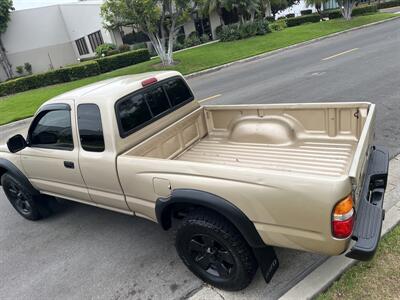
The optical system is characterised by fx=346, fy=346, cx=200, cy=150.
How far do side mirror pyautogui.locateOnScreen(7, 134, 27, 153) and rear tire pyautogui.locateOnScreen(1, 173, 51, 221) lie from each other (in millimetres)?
650

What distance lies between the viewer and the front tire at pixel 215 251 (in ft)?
9.41

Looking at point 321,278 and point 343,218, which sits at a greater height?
point 343,218

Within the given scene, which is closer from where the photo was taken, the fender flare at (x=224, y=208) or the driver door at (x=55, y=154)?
the fender flare at (x=224, y=208)

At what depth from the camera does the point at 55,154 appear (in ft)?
13.3

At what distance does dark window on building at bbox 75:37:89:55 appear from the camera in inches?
1361

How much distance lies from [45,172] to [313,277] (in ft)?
10.7

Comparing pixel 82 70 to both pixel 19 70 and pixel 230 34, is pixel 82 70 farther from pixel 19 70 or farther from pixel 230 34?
pixel 19 70

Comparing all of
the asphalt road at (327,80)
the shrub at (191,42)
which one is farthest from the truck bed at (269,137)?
the shrub at (191,42)

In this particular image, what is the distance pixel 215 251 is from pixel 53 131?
94.8 inches

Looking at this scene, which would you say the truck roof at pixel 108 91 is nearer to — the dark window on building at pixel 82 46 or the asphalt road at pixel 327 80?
the asphalt road at pixel 327 80

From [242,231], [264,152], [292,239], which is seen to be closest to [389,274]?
[292,239]

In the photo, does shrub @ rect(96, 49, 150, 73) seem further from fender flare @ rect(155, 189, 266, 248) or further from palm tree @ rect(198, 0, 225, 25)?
fender flare @ rect(155, 189, 266, 248)

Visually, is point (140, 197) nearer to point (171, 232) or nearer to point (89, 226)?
point (171, 232)

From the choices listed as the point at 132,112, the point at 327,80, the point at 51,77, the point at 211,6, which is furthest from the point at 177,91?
the point at 211,6
